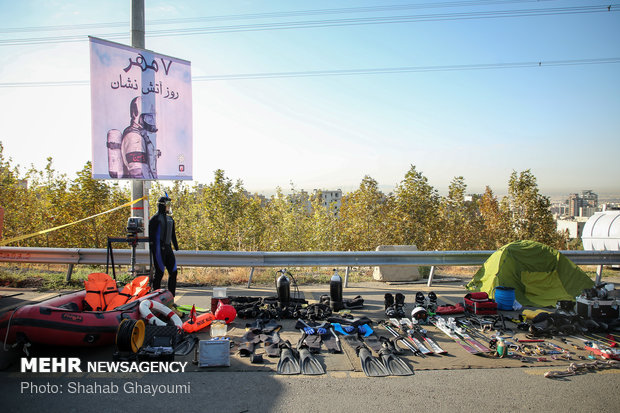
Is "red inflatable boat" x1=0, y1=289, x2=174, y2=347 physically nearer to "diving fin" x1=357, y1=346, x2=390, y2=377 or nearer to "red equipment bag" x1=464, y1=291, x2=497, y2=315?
"diving fin" x1=357, y1=346, x2=390, y2=377

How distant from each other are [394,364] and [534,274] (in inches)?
201

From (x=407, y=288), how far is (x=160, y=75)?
797 cm

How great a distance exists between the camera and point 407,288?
8977 mm

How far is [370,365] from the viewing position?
465cm

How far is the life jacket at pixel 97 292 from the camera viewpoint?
5.88m

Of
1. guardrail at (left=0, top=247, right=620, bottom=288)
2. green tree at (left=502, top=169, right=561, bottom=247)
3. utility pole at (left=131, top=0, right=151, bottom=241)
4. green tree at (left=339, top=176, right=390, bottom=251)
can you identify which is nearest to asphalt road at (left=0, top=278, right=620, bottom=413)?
guardrail at (left=0, top=247, right=620, bottom=288)

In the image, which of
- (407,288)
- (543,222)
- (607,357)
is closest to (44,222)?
(407,288)

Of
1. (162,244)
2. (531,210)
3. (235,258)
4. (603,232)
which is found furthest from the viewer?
(531,210)

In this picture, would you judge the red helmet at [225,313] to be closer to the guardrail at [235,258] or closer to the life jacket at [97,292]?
the life jacket at [97,292]

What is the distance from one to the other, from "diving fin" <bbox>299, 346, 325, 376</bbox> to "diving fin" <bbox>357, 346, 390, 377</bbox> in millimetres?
544

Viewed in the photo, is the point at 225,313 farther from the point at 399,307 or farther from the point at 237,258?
the point at 399,307

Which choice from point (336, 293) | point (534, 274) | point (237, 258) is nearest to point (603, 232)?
point (534, 274)

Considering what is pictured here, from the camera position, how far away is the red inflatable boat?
445cm

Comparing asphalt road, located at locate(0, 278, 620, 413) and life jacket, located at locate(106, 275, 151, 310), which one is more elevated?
life jacket, located at locate(106, 275, 151, 310)
